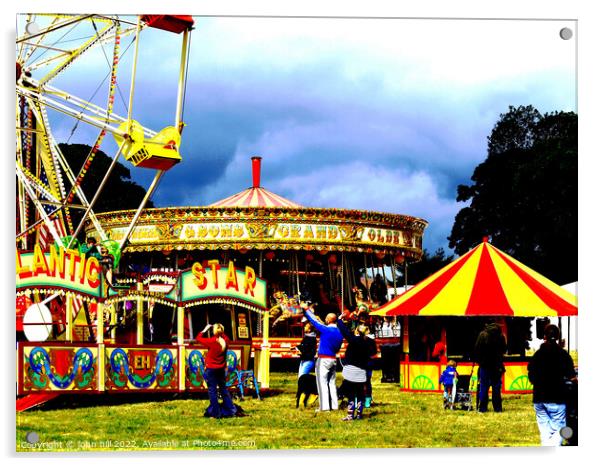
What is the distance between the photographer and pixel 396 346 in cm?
1939

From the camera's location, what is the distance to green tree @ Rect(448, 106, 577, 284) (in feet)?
46.1

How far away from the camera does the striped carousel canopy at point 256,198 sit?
25.2 meters

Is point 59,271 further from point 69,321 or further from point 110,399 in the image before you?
point 110,399

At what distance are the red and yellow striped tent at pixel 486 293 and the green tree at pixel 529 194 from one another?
0.36 metres

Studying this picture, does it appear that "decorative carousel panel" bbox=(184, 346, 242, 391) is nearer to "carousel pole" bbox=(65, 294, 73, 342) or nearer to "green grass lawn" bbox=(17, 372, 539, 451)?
"green grass lawn" bbox=(17, 372, 539, 451)

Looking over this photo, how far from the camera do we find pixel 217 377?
1353 cm

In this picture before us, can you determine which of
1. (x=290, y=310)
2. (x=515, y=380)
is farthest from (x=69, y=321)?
(x=290, y=310)

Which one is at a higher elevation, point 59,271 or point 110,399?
point 59,271

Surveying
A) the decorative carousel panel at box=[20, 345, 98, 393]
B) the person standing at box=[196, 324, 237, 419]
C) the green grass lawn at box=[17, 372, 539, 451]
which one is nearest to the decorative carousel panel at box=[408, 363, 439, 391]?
the green grass lawn at box=[17, 372, 539, 451]

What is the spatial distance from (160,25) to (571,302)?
289 inches

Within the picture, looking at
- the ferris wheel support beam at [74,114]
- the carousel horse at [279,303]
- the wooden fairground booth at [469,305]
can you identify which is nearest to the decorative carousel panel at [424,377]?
the wooden fairground booth at [469,305]

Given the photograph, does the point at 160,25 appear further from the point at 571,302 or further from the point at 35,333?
the point at 571,302

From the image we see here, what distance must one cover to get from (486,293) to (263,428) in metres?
5.59

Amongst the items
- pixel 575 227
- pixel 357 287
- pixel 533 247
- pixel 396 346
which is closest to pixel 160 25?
pixel 575 227
